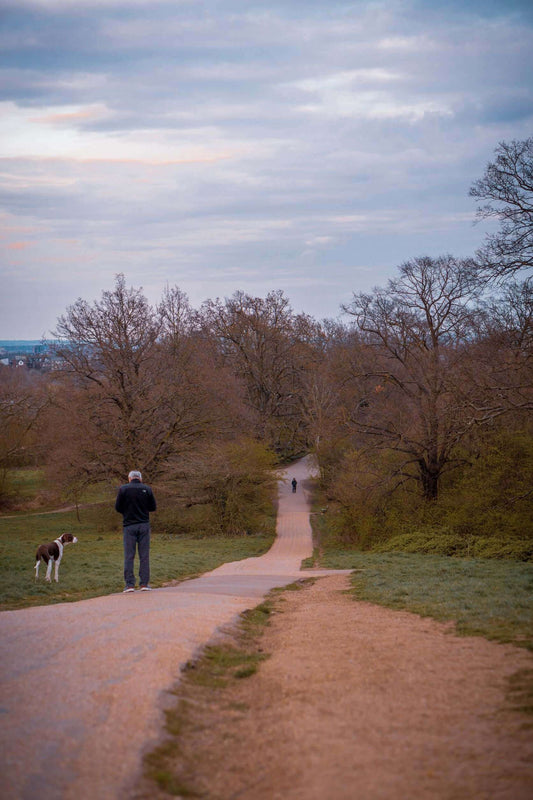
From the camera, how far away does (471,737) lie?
495cm

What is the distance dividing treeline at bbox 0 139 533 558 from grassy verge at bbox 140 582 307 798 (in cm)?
1388

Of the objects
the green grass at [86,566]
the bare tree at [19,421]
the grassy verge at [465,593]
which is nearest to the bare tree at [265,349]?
the bare tree at [19,421]

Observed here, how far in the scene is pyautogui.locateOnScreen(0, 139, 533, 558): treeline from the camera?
2259cm

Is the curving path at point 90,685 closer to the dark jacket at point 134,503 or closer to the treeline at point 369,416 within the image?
the dark jacket at point 134,503

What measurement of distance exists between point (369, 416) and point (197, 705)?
95.2 feet

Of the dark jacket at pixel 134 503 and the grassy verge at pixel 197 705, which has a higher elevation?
the dark jacket at pixel 134 503

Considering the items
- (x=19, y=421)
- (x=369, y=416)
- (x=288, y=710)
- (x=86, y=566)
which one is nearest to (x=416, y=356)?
(x=369, y=416)

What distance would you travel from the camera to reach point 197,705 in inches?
235

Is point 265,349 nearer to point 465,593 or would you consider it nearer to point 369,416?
point 369,416

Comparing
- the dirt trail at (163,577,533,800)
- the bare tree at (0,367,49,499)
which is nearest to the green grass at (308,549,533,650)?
the dirt trail at (163,577,533,800)

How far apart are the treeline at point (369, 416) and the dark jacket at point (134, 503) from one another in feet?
40.6

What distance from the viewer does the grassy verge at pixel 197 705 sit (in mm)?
4500

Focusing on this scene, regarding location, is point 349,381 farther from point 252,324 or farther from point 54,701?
point 252,324

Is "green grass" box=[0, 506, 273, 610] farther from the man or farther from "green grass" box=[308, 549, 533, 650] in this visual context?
"green grass" box=[308, 549, 533, 650]
